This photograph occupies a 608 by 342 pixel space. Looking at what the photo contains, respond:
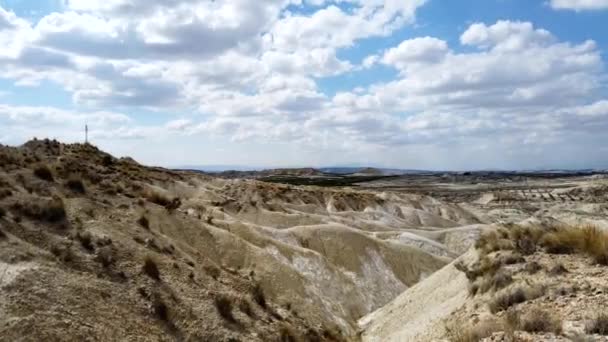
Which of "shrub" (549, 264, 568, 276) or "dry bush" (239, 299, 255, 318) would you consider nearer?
"shrub" (549, 264, 568, 276)

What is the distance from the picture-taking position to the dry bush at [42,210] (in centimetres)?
1697

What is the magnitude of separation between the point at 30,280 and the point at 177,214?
44.8 ft

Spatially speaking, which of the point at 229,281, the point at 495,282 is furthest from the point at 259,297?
the point at 495,282

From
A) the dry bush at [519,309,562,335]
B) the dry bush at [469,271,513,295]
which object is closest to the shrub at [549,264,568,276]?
the dry bush at [469,271,513,295]

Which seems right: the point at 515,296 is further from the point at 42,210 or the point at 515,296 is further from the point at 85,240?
the point at 42,210

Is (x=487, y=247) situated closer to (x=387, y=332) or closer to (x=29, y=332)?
(x=387, y=332)

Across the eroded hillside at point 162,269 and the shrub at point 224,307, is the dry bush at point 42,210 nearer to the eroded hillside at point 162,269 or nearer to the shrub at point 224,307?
the eroded hillside at point 162,269

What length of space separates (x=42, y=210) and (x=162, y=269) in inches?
162

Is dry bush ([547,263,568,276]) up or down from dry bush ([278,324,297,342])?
up

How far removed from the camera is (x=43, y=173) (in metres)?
23.6

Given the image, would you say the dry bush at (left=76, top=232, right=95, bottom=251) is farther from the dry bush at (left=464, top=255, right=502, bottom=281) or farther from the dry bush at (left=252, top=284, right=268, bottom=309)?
the dry bush at (left=464, top=255, right=502, bottom=281)

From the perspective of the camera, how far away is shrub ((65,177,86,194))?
23219mm

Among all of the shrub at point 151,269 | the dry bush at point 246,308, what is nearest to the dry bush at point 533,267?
the dry bush at point 246,308

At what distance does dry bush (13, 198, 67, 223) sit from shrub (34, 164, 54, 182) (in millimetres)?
6093
